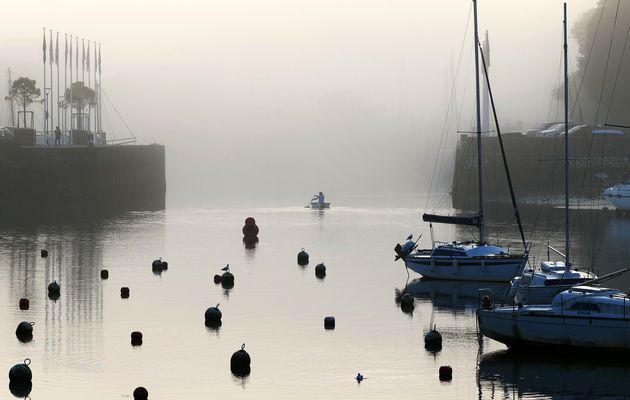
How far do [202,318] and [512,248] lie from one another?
1893 inches

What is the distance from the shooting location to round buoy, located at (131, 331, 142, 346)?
62.1 metres

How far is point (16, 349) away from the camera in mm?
60719

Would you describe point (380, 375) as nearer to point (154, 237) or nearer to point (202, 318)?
point (202, 318)

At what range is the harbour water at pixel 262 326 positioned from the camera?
5288 cm

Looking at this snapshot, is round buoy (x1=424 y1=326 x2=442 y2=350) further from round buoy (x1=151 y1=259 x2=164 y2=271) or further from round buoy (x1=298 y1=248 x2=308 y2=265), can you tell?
round buoy (x1=298 y1=248 x2=308 y2=265)

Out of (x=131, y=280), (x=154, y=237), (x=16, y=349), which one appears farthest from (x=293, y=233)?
(x=16, y=349)

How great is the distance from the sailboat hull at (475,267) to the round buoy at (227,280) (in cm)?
1273

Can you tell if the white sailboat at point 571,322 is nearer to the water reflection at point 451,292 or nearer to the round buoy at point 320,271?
the water reflection at point 451,292

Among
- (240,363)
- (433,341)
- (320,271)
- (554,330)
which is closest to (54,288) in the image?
(320,271)

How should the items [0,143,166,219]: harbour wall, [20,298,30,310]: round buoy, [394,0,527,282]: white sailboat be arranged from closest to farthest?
[20,298,30,310]: round buoy
[394,0,527,282]: white sailboat
[0,143,166,219]: harbour wall

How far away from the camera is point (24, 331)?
63.7m

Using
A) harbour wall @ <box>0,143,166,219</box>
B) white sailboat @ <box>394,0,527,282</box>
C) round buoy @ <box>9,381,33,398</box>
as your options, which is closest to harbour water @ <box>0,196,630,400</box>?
round buoy @ <box>9,381,33,398</box>

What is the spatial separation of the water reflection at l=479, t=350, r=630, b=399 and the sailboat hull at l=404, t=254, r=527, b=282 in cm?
2443

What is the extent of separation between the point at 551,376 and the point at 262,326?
1895 centimetres
